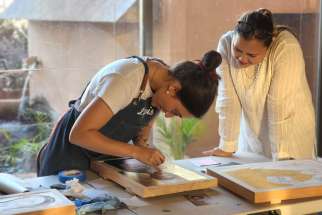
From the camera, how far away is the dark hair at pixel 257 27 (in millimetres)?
1916

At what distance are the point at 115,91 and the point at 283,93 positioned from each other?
758 mm

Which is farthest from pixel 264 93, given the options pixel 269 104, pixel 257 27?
pixel 257 27

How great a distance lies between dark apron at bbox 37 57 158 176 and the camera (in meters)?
1.66

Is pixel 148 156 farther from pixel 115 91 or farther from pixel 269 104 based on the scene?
pixel 269 104

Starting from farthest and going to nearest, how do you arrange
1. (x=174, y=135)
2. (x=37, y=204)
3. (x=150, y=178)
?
(x=174, y=135), (x=150, y=178), (x=37, y=204)

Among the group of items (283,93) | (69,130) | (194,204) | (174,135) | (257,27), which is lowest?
(174,135)

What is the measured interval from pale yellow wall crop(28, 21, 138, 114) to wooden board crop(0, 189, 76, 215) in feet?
5.72

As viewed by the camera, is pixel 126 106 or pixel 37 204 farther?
pixel 126 106

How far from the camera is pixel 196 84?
153 cm

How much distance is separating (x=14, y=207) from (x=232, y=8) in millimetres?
2442

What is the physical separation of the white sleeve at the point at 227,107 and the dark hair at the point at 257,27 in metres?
0.17

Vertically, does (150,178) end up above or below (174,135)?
above

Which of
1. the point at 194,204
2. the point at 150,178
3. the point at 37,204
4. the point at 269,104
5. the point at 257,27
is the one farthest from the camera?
the point at 269,104

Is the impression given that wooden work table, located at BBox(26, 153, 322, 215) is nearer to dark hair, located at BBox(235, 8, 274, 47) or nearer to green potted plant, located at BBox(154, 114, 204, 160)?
dark hair, located at BBox(235, 8, 274, 47)
